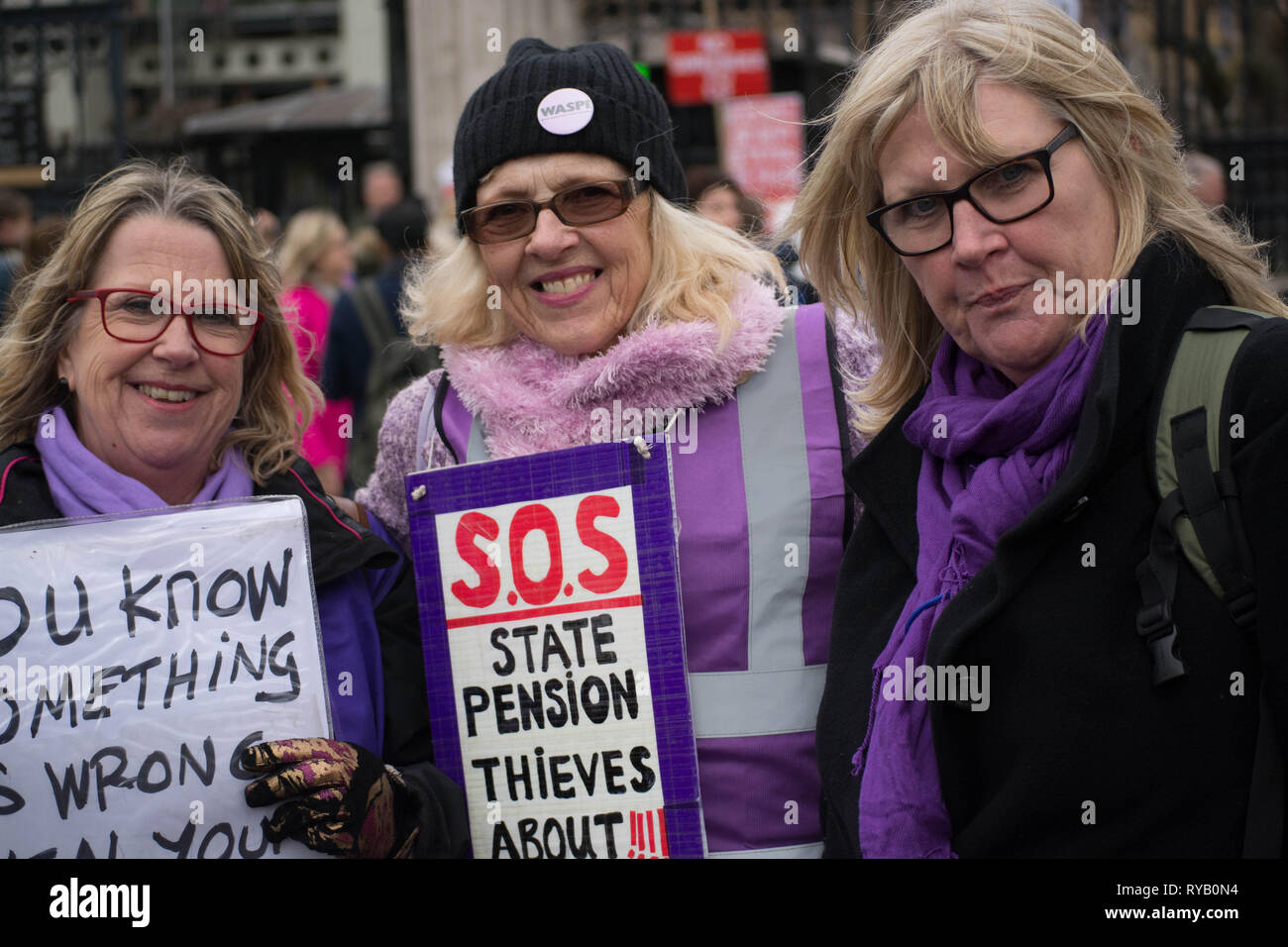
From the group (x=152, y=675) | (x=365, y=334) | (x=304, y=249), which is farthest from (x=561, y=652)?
(x=304, y=249)

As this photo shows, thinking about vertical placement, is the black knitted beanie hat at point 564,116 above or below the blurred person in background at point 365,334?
above

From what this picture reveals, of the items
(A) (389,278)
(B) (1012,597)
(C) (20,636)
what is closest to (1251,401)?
(B) (1012,597)

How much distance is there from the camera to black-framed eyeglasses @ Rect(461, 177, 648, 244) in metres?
2.71

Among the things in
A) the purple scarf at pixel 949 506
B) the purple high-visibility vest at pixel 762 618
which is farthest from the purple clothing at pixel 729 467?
the purple scarf at pixel 949 506

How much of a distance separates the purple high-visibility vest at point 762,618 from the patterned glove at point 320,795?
1.94 feet

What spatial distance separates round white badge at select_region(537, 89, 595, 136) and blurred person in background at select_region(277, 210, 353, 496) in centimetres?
438

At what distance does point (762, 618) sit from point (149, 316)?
125 cm

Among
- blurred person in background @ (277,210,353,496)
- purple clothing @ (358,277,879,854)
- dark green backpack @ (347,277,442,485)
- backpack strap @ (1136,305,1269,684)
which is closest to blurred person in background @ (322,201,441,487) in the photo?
dark green backpack @ (347,277,442,485)

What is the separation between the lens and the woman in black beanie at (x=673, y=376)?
2.48 metres

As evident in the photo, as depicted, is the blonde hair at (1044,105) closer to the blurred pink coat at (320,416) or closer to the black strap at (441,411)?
the black strap at (441,411)

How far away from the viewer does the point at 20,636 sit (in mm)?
2324
